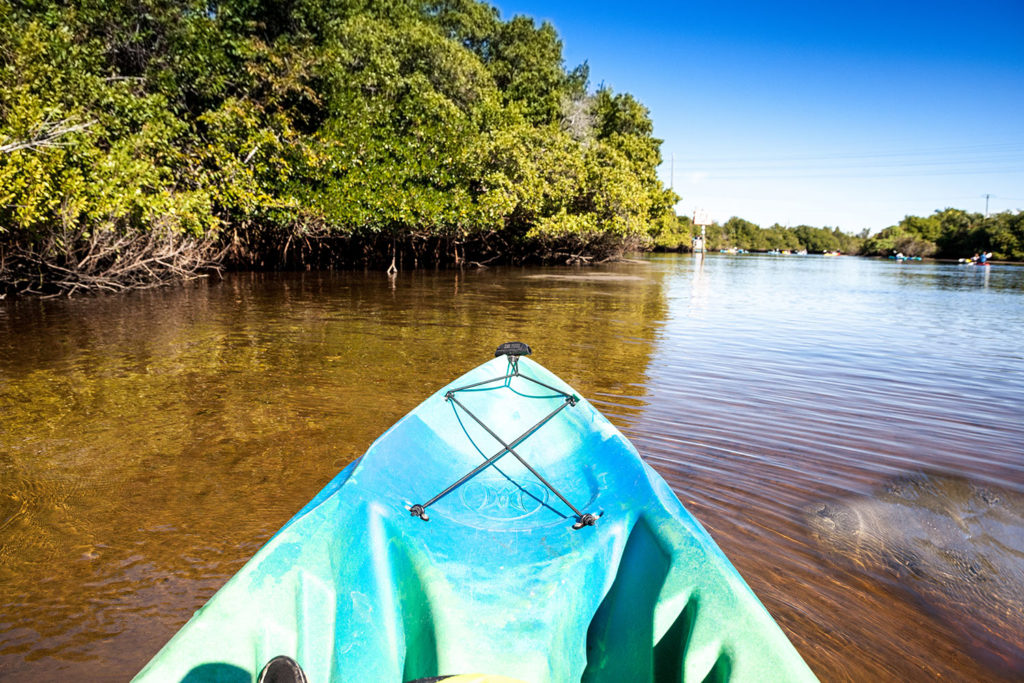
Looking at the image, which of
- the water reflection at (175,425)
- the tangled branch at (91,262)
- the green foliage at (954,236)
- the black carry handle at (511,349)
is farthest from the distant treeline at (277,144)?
the green foliage at (954,236)

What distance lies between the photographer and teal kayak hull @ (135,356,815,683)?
153 centimetres

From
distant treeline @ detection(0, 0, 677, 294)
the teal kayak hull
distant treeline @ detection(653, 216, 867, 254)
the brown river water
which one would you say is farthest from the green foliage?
the teal kayak hull

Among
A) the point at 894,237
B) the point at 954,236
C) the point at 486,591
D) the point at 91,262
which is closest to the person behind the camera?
the point at 486,591

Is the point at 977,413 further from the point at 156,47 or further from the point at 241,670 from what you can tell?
the point at 156,47

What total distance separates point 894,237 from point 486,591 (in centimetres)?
11250

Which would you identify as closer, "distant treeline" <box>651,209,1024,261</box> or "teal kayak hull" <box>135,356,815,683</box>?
"teal kayak hull" <box>135,356,815,683</box>

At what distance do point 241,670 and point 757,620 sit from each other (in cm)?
141

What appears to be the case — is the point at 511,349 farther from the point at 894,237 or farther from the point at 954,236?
the point at 894,237

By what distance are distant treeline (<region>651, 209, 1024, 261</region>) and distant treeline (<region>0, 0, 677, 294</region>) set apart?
2254 cm

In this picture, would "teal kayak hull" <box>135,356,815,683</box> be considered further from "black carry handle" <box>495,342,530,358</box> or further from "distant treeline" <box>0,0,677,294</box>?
"distant treeline" <box>0,0,677,294</box>

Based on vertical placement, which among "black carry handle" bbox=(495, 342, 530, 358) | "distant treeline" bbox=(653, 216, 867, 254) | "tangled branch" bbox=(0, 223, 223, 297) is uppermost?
"distant treeline" bbox=(653, 216, 867, 254)

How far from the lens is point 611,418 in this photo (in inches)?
200

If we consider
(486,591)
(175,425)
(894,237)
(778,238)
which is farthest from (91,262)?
(778,238)

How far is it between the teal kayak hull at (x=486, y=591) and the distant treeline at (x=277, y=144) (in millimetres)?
8352
